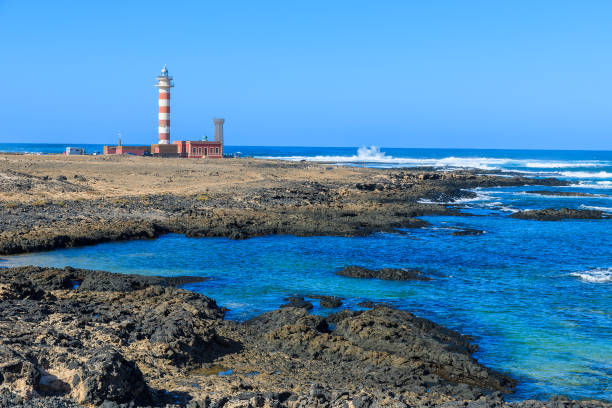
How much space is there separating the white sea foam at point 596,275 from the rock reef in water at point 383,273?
15.6ft

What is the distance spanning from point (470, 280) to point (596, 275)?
4.12 m

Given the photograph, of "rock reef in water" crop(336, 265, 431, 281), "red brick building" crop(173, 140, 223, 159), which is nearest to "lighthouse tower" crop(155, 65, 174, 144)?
"red brick building" crop(173, 140, 223, 159)

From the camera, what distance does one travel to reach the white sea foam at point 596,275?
58.7 ft

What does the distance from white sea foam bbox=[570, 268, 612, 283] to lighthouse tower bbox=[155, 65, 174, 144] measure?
48.1m

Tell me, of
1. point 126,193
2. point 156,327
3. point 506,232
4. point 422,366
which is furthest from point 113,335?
point 126,193

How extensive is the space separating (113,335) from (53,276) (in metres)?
5.22

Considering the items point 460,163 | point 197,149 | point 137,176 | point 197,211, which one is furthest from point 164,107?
point 460,163

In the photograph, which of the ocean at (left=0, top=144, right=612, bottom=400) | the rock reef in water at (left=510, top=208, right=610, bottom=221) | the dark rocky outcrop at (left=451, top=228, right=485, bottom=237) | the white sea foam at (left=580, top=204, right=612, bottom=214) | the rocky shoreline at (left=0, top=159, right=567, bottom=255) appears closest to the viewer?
the ocean at (left=0, top=144, right=612, bottom=400)

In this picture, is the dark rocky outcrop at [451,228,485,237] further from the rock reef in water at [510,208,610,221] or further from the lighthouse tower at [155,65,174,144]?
the lighthouse tower at [155,65,174,144]

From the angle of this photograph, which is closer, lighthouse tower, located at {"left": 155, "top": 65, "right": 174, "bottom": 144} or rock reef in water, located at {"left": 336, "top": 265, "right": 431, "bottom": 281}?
rock reef in water, located at {"left": 336, "top": 265, "right": 431, "bottom": 281}

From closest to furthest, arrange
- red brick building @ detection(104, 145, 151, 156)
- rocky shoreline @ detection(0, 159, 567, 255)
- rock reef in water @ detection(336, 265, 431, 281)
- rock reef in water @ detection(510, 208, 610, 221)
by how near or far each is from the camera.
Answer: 1. rock reef in water @ detection(336, 265, 431, 281)
2. rocky shoreline @ detection(0, 159, 567, 255)
3. rock reef in water @ detection(510, 208, 610, 221)
4. red brick building @ detection(104, 145, 151, 156)

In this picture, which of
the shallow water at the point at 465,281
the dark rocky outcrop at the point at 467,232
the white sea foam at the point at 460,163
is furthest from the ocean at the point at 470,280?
the white sea foam at the point at 460,163

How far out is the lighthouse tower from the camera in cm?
6091

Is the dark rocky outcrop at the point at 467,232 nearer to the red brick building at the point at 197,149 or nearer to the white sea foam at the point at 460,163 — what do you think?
the red brick building at the point at 197,149
